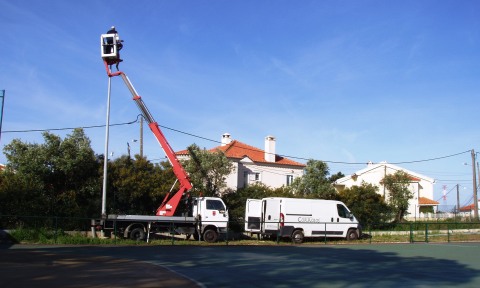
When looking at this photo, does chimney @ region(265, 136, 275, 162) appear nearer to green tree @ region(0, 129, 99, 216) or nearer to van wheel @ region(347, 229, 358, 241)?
→ van wheel @ region(347, 229, 358, 241)

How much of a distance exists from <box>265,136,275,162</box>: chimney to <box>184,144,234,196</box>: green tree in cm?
1780

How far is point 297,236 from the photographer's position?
85.0 ft

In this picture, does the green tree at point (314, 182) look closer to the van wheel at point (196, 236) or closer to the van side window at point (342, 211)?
the van side window at point (342, 211)

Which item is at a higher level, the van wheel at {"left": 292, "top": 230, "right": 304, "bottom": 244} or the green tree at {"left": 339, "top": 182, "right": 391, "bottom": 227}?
the green tree at {"left": 339, "top": 182, "right": 391, "bottom": 227}

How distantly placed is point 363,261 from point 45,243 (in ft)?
45.5

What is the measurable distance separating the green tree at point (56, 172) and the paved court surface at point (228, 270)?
8.48 meters

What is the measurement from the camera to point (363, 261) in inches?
635

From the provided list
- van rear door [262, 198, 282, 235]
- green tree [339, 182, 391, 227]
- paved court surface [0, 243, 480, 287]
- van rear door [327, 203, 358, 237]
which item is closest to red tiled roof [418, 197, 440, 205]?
green tree [339, 182, 391, 227]

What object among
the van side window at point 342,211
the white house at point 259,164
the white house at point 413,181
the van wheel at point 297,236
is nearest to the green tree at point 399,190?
the white house at point 259,164

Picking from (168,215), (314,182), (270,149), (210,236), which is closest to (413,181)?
(270,149)

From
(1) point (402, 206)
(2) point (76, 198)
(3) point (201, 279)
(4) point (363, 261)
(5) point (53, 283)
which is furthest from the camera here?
(1) point (402, 206)

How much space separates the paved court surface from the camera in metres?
10.8

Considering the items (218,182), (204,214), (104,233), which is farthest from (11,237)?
(218,182)

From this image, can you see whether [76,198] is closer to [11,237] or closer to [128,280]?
[11,237]
